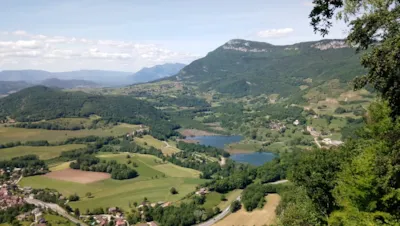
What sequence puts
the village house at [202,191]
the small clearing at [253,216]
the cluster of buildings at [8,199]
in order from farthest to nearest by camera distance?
→ the village house at [202,191] < the cluster of buildings at [8,199] < the small clearing at [253,216]

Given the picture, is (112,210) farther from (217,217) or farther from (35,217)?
(217,217)

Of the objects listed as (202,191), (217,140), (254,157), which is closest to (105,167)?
(202,191)

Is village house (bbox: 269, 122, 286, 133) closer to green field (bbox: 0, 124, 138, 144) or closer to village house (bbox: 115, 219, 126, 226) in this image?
green field (bbox: 0, 124, 138, 144)

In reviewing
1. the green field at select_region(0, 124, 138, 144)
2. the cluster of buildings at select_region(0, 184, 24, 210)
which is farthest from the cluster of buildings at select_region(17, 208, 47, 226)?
the green field at select_region(0, 124, 138, 144)

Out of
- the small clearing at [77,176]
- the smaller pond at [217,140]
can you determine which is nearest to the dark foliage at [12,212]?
the small clearing at [77,176]

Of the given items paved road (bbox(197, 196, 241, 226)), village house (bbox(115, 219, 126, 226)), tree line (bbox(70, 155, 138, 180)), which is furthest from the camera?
tree line (bbox(70, 155, 138, 180))

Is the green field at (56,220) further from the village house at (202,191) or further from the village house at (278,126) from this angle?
the village house at (278,126)
